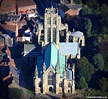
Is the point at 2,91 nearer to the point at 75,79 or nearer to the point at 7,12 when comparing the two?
the point at 75,79

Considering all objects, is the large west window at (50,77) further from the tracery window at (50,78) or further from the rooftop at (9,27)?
the rooftop at (9,27)

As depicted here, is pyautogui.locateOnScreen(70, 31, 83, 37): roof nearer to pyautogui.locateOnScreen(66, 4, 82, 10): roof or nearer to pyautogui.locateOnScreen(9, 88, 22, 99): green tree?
pyautogui.locateOnScreen(66, 4, 82, 10): roof

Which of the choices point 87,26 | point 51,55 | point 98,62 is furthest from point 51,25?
point 87,26

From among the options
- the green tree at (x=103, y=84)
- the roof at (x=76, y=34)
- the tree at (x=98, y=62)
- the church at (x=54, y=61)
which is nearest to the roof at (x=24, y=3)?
the roof at (x=76, y=34)

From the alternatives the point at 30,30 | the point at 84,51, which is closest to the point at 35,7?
the point at 30,30

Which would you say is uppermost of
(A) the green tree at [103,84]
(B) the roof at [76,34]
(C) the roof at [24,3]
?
(C) the roof at [24,3]

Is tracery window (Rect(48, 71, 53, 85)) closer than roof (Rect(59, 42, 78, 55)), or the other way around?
tracery window (Rect(48, 71, 53, 85))

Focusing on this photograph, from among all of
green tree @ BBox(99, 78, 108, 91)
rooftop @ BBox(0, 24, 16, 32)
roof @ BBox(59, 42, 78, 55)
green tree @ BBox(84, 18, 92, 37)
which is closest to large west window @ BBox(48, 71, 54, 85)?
green tree @ BBox(99, 78, 108, 91)

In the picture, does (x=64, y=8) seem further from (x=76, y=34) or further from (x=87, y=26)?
(x=76, y=34)
